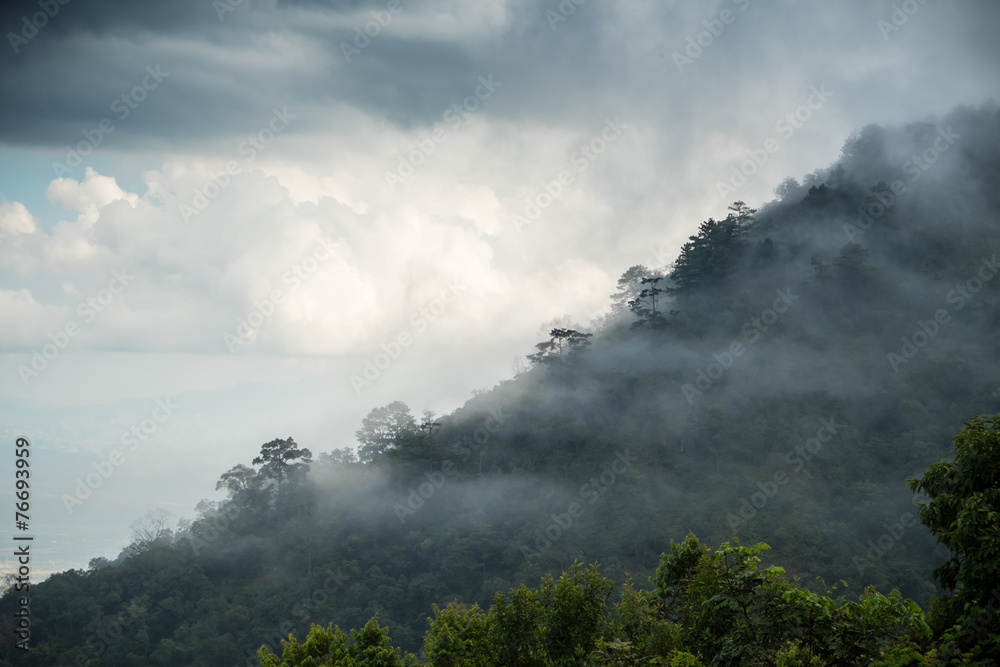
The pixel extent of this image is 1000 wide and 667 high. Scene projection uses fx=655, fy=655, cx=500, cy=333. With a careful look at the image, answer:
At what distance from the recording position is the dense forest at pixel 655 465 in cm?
5181

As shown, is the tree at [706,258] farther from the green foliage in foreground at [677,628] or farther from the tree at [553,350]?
the green foliage in foreground at [677,628]

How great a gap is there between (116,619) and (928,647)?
6233 cm

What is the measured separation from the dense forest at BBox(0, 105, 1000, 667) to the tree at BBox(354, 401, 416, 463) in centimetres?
28

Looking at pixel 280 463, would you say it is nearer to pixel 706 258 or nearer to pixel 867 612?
pixel 706 258

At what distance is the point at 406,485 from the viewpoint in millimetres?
70250

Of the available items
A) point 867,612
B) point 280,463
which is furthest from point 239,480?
point 867,612

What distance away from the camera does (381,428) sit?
261 ft

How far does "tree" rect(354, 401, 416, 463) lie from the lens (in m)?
78.2

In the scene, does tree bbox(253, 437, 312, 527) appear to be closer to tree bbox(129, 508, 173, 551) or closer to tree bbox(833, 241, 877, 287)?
tree bbox(129, 508, 173, 551)

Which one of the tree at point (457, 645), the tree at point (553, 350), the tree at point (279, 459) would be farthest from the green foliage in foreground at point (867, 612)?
the tree at point (553, 350)

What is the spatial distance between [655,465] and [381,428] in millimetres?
33208

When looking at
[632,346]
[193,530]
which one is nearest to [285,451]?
[193,530]

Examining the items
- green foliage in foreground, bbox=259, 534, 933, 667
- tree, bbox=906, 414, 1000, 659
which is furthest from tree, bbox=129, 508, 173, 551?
tree, bbox=906, 414, 1000, 659

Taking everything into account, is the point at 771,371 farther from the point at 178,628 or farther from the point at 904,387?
the point at 178,628
